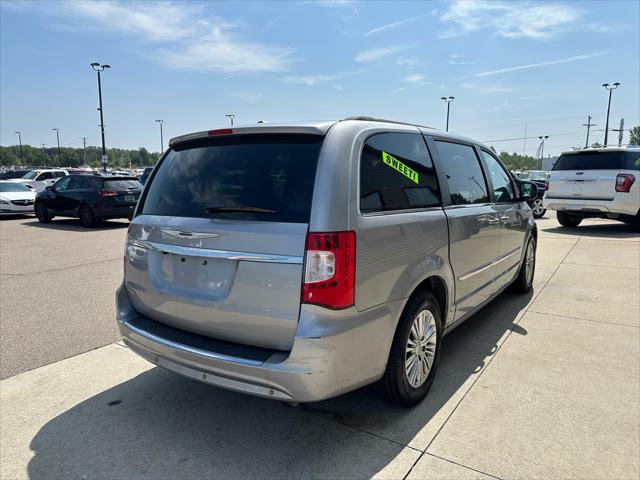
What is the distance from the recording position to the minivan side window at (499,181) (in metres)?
4.49

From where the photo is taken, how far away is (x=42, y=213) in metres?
14.8

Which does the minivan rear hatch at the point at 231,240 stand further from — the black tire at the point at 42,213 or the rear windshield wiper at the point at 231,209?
the black tire at the point at 42,213

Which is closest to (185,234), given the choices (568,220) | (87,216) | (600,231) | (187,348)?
(187,348)

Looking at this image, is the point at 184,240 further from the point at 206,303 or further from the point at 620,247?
the point at 620,247

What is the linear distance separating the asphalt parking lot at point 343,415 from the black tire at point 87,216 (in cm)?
906

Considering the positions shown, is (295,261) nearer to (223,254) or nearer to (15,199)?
(223,254)

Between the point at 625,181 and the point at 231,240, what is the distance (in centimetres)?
1136

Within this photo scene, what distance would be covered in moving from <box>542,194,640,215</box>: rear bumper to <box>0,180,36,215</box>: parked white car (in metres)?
17.1

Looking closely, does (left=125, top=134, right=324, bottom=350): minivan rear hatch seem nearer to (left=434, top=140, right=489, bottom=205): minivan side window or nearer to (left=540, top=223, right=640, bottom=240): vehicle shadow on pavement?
(left=434, top=140, right=489, bottom=205): minivan side window

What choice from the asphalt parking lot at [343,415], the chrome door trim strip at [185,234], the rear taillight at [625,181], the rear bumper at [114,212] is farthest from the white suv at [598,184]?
the rear bumper at [114,212]

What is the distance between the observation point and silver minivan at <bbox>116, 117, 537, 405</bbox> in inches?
89.7

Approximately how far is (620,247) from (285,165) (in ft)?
30.8

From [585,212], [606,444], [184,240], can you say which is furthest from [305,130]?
[585,212]

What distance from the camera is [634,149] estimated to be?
431 inches
